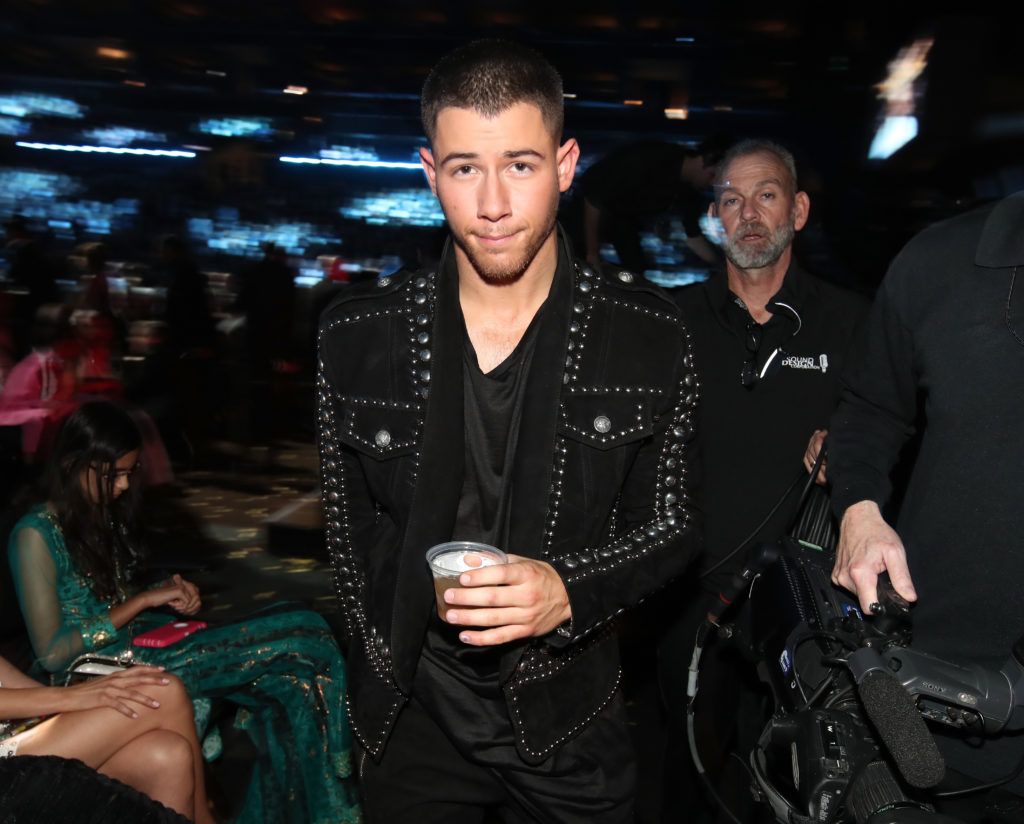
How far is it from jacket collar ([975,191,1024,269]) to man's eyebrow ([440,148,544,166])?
2.74ft

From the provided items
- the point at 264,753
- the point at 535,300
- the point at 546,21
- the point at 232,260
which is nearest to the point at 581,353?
the point at 535,300

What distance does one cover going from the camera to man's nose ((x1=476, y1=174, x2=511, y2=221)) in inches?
70.5

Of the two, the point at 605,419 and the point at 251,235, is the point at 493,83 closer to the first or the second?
the point at 605,419

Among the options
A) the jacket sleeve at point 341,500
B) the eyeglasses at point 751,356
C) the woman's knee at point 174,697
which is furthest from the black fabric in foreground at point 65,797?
the eyeglasses at point 751,356

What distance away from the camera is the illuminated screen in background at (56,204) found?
12.3m

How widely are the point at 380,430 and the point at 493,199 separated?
1.66 feet

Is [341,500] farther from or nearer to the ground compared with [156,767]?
farther from the ground

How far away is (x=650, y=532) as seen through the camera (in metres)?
1.92

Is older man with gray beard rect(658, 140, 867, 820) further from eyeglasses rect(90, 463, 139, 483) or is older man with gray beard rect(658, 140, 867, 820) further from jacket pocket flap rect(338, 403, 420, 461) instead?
eyeglasses rect(90, 463, 139, 483)

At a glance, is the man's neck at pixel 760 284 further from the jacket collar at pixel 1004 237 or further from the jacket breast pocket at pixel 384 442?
the jacket breast pocket at pixel 384 442

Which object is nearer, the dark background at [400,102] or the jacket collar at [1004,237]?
the jacket collar at [1004,237]

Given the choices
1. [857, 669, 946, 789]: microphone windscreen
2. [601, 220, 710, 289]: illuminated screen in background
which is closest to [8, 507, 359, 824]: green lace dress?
[857, 669, 946, 789]: microphone windscreen

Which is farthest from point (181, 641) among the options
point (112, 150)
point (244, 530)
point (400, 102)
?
point (112, 150)

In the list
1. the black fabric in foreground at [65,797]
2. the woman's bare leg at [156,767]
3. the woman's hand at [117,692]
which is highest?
the black fabric in foreground at [65,797]
